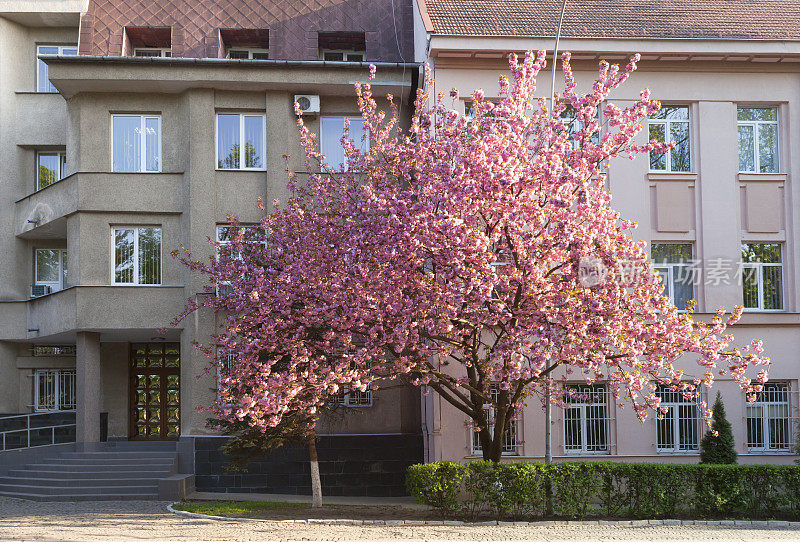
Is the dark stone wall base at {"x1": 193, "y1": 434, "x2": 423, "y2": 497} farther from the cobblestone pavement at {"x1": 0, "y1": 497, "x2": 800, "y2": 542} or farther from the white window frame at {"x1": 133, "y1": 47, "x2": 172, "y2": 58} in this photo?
the white window frame at {"x1": 133, "y1": 47, "x2": 172, "y2": 58}

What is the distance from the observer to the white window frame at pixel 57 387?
77.4 ft

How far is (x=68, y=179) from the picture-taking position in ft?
69.8

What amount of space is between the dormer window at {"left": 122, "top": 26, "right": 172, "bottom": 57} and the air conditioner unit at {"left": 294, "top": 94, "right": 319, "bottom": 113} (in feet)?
13.0

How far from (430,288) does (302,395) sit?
306 centimetres

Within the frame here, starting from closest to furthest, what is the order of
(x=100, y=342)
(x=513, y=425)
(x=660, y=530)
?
(x=660, y=530) < (x=513, y=425) < (x=100, y=342)

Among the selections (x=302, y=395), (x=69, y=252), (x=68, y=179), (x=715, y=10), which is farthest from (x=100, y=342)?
(x=715, y=10)

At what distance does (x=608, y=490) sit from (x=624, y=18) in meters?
11.4

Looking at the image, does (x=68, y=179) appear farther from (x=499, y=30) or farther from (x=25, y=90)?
(x=499, y=30)

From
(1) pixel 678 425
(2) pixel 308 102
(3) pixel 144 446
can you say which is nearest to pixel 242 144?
(2) pixel 308 102

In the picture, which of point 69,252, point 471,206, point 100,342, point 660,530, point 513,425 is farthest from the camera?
point 100,342

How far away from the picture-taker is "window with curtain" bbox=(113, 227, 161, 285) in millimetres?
21250

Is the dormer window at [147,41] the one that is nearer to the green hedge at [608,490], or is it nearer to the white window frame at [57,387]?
the white window frame at [57,387]

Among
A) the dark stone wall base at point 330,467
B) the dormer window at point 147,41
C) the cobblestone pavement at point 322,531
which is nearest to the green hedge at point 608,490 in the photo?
the cobblestone pavement at point 322,531

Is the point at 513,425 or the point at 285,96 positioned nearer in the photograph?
the point at 513,425
